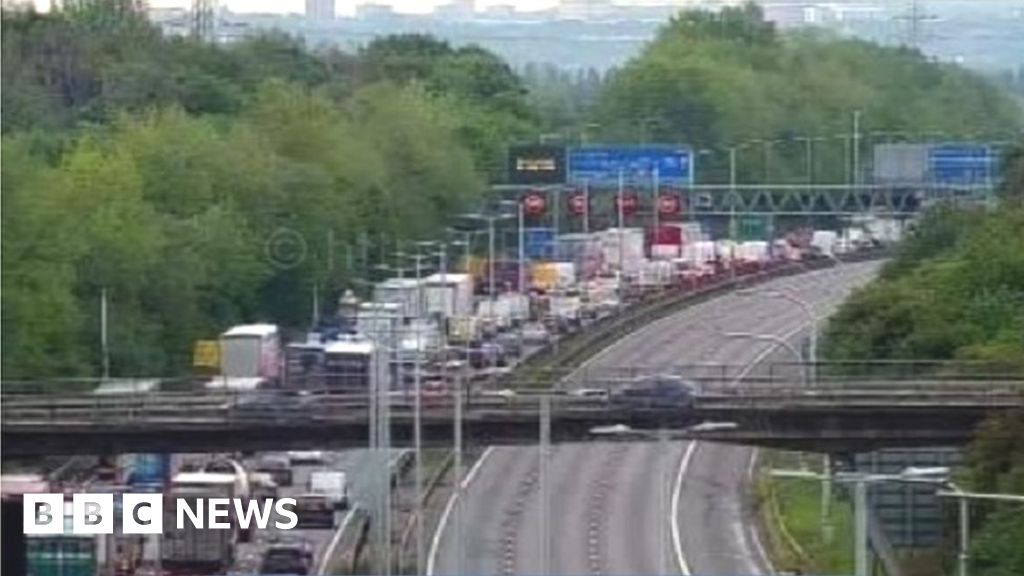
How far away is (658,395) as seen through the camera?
14.6 meters

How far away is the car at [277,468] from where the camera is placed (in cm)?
1513

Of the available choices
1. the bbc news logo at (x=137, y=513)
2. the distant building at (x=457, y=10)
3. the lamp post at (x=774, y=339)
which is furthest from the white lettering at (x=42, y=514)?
the distant building at (x=457, y=10)

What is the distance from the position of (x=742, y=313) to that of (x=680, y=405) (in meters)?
9.86

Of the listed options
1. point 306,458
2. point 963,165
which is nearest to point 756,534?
point 306,458

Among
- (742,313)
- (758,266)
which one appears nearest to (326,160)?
(742,313)

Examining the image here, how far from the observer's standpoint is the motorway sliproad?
537 inches

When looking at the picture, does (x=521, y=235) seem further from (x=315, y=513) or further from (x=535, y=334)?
(x=315, y=513)

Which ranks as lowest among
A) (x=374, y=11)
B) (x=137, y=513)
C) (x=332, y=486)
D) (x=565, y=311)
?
(x=565, y=311)

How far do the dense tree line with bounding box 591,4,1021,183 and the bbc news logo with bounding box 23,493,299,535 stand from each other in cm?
2103

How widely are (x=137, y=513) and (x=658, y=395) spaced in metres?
6.35

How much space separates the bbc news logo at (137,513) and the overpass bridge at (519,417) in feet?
7.34

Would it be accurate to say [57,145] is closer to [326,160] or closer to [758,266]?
[326,160]

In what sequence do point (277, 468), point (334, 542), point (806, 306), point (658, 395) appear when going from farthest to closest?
point (806, 306), point (277, 468), point (658, 395), point (334, 542)

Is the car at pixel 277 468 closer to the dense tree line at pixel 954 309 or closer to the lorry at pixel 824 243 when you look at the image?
the dense tree line at pixel 954 309
